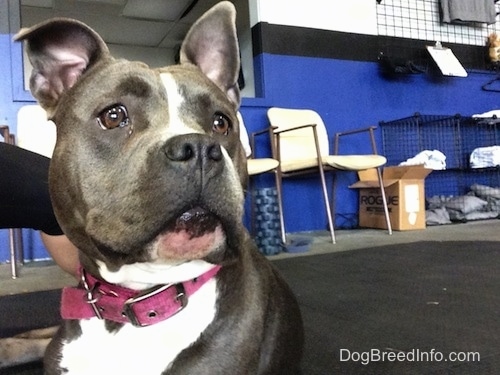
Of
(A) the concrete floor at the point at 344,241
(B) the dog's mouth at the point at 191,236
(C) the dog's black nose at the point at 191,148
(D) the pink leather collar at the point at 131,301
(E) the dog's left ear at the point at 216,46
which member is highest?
(E) the dog's left ear at the point at 216,46

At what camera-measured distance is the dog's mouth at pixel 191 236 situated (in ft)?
2.83

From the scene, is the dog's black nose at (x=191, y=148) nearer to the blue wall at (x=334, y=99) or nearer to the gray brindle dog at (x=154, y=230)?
the gray brindle dog at (x=154, y=230)

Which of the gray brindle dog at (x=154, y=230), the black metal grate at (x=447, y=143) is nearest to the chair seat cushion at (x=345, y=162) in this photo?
the black metal grate at (x=447, y=143)

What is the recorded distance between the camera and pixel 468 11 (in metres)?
5.71

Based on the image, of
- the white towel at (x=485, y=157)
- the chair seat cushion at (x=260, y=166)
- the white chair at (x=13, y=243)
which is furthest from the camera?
the white towel at (x=485, y=157)

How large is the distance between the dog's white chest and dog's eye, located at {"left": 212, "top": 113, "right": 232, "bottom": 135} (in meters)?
0.33

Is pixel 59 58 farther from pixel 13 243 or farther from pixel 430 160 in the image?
pixel 430 160

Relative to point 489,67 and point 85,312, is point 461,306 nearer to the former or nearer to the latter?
point 85,312

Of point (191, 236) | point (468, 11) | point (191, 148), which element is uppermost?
point (468, 11)

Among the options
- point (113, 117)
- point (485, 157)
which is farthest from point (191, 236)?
point (485, 157)

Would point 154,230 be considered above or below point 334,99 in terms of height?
below

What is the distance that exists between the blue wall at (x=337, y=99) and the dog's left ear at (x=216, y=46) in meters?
3.16

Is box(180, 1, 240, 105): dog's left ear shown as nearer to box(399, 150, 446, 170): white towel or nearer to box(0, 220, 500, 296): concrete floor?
box(0, 220, 500, 296): concrete floor

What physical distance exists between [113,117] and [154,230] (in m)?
0.29
